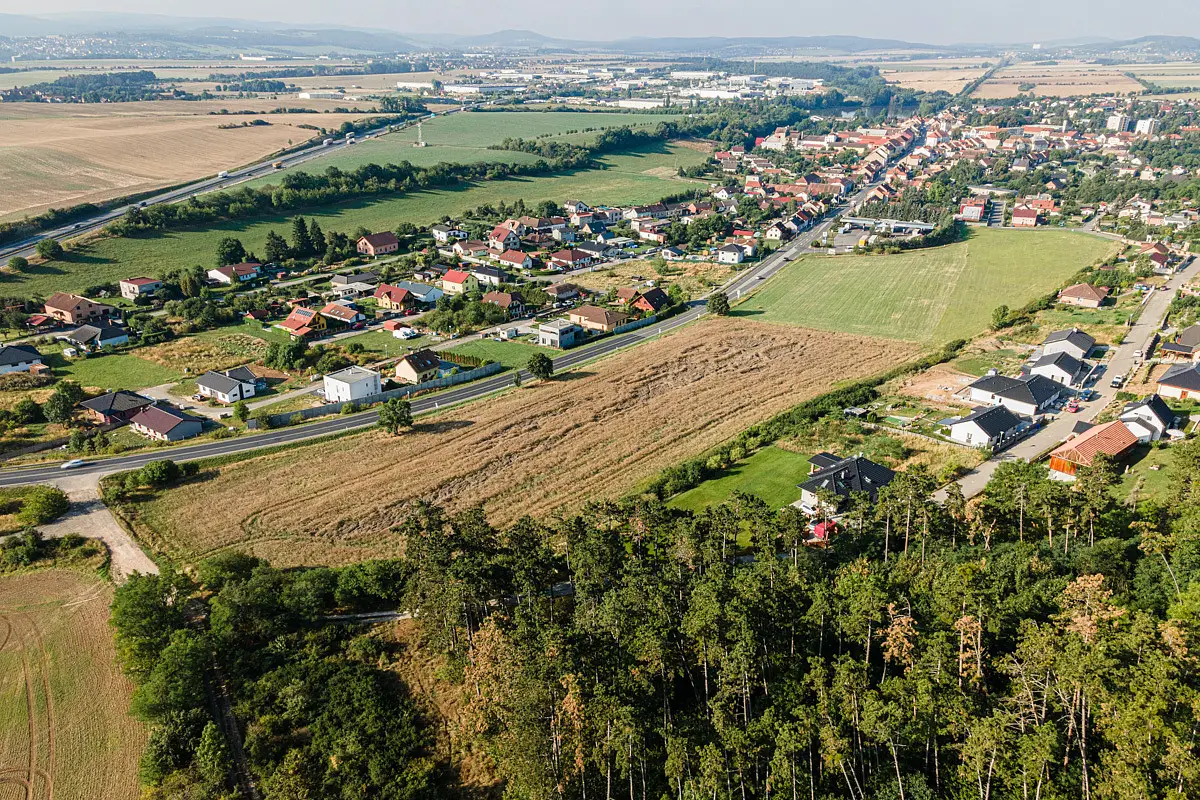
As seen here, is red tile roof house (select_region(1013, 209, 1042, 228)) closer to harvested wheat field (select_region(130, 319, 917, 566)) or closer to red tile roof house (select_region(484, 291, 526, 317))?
harvested wheat field (select_region(130, 319, 917, 566))

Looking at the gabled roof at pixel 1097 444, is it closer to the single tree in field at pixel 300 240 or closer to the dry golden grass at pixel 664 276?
the dry golden grass at pixel 664 276

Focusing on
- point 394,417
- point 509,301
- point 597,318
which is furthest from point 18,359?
point 597,318

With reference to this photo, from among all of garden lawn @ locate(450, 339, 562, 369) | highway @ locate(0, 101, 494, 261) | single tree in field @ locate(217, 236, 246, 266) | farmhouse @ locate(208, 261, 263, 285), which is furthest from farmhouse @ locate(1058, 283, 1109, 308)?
highway @ locate(0, 101, 494, 261)

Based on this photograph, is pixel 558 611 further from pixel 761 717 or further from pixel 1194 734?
pixel 1194 734

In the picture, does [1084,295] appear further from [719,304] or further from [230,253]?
[230,253]

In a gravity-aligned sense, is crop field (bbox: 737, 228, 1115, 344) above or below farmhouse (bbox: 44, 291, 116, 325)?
below

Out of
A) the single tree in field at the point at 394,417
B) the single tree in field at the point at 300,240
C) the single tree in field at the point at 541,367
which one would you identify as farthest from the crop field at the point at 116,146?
the single tree in field at the point at 541,367

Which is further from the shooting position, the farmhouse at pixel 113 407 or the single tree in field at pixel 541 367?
the single tree in field at pixel 541 367
